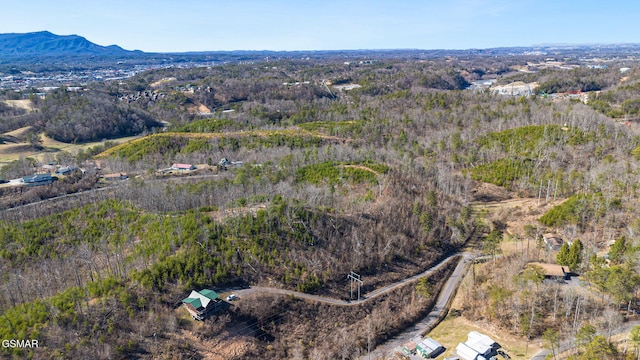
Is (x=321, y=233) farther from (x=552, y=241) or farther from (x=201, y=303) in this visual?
(x=552, y=241)

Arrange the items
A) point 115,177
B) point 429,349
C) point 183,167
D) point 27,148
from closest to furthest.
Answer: point 429,349 → point 115,177 → point 183,167 → point 27,148

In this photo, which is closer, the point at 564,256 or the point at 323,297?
the point at 323,297

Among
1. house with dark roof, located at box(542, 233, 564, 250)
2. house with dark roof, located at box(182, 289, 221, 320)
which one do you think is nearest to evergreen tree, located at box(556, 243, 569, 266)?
house with dark roof, located at box(542, 233, 564, 250)

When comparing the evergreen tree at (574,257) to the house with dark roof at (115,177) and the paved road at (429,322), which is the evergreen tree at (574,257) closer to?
the paved road at (429,322)

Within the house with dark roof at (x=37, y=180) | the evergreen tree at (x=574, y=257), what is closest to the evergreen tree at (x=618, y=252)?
the evergreen tree at (x=574, y=257)

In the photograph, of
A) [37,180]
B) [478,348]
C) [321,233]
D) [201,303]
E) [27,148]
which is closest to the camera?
[478,348]

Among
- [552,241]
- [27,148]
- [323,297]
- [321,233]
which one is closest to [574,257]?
[552,241]

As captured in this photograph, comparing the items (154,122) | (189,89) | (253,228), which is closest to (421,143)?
(253,228)
